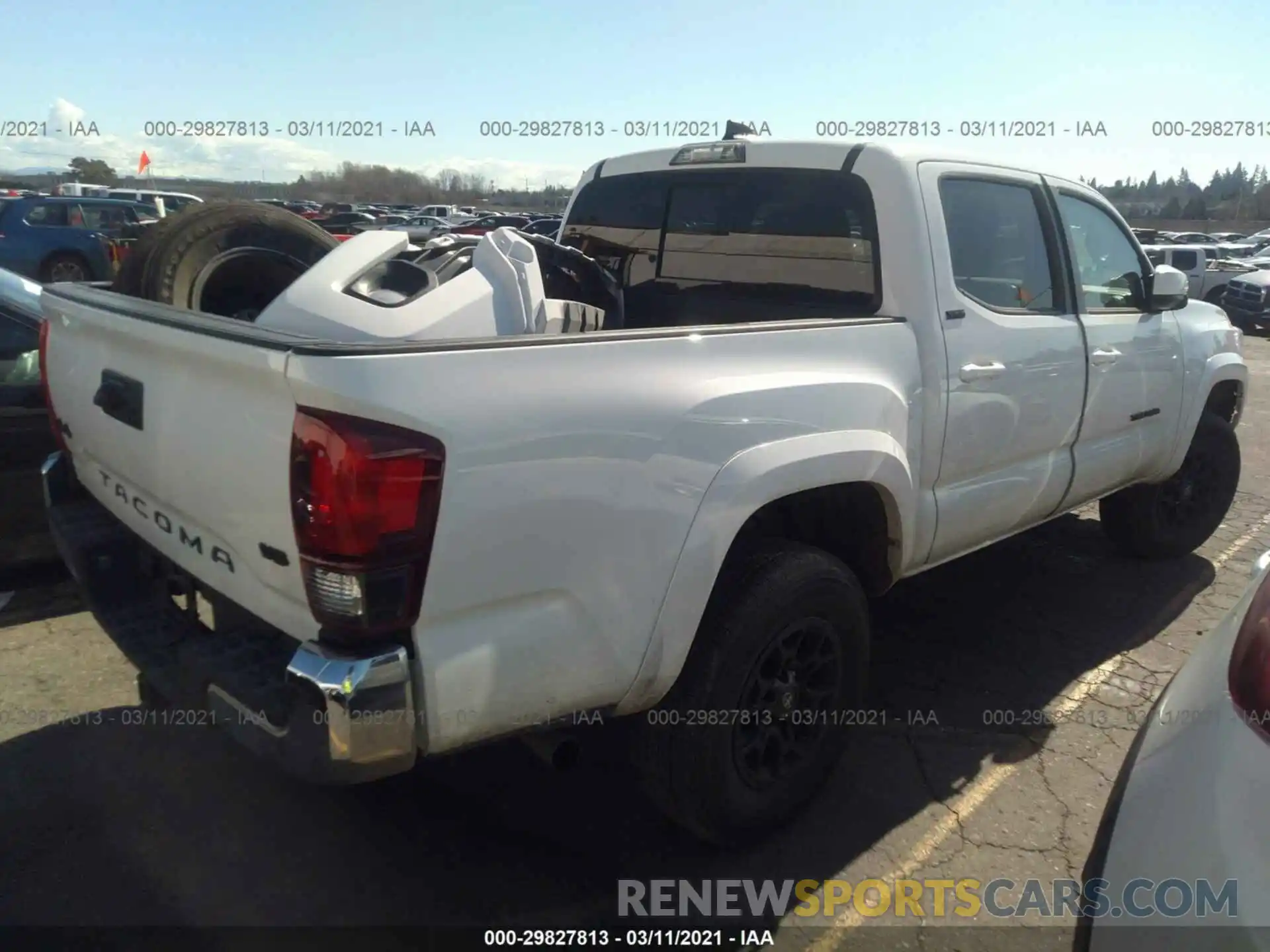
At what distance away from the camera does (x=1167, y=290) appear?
4.12m

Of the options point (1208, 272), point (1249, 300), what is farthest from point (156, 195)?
point (1249, 300)

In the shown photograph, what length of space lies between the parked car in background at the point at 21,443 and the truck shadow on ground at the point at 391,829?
1.40 metres

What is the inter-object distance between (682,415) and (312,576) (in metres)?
0.90

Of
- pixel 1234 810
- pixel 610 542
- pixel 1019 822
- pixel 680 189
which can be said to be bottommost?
pixel 1019 822

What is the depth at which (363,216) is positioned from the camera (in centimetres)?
2991

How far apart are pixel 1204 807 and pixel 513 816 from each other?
1.95 metres

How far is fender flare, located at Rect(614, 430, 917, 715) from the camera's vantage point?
89.0 inches

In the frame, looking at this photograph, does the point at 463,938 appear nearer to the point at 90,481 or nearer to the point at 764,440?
the point at 764,440

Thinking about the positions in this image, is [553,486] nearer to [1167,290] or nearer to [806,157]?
[806,157]

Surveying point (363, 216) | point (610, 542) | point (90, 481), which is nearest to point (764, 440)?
point (610, 542)

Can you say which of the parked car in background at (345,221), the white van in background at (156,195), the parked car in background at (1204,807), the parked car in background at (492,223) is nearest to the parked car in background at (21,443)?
the parked car in background at (1204,807)

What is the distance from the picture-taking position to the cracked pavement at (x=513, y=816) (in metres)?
2.54

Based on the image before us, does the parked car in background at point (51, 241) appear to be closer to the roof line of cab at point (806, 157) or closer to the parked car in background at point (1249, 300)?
the roof line of cab at point (806, 157)

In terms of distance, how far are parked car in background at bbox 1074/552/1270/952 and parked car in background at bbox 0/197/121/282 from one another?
52.7ft
